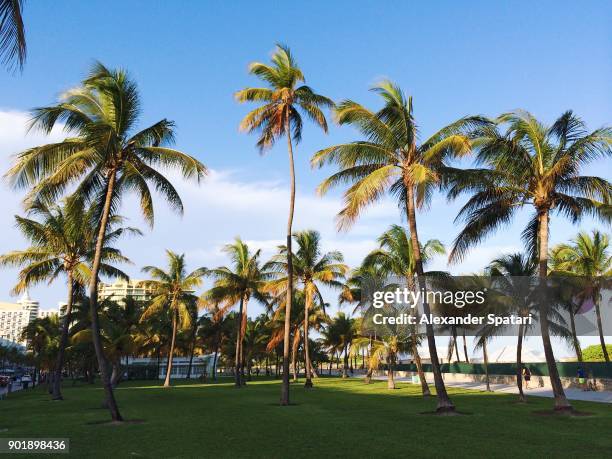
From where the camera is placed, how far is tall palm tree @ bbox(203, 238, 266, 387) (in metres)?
41.1

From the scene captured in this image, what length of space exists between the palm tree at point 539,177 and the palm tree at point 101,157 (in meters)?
11.0

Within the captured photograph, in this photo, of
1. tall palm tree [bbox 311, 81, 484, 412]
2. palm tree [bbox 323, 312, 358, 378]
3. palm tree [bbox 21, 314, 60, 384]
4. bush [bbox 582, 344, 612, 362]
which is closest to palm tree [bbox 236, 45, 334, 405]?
tall palm tree [bbox 311, 81, 484, 412]

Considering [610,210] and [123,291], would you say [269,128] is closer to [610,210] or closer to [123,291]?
[610,210]

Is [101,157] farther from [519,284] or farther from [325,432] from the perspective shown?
[519,284]

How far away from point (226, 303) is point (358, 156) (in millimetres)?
25280

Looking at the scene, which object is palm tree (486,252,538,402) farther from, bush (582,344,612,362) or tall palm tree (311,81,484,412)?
bush (582,344,612,362)

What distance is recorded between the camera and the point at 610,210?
19047mm

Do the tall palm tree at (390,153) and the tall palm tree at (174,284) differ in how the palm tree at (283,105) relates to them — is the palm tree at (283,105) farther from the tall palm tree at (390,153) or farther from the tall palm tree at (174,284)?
the tall palm tree at (174,284)

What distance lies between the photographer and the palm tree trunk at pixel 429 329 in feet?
59.1

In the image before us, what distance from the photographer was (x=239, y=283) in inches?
1634

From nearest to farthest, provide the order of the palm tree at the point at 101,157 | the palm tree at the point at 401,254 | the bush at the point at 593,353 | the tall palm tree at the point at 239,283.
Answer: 1. the palm tree at the point at 101,157
2. the palm tree at the point at 401,254
3. the tall palm tree at the point at 239,283
4. the bush at the point at 593,353

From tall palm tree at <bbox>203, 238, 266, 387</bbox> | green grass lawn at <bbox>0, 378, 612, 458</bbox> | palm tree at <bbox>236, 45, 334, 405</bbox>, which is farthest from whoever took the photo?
tall palm tree at <bbox>203, 238, 266, 387</bbox>

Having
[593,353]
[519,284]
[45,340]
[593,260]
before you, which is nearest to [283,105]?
[519,284]

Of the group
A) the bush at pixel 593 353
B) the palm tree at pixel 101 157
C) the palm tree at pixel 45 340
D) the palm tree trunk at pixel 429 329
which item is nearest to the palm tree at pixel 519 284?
the palm tree trunk at pixel 429 329
